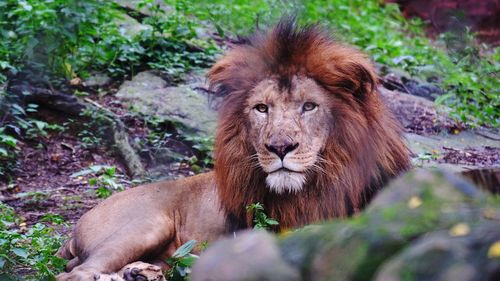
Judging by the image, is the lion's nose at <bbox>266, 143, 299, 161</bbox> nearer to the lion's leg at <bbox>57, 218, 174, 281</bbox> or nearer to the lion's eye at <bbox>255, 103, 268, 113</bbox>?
the lion's eye at <bbox>255, 103, 268, 113</bbox>

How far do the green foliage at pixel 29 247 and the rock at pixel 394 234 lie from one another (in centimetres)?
242

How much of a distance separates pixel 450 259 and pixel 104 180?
5316 millimetres

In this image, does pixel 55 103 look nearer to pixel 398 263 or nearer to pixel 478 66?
pixel 478 66

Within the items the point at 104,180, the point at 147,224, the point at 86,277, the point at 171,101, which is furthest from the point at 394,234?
the point at 171,101

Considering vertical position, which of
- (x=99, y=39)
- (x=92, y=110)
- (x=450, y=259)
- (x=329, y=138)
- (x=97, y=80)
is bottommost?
(x=97, y=80)

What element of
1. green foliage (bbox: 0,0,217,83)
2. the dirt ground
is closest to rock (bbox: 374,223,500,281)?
the dirt ground

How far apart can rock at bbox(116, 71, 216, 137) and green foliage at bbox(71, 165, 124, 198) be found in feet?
3.51

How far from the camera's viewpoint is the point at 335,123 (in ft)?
15.1

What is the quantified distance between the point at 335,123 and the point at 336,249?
2890 mm

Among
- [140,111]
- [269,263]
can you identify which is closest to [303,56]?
[269,263]

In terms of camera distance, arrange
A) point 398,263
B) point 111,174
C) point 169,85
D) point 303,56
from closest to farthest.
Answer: point 398,263 < point 303,56 < point 111,174 < point 169,85

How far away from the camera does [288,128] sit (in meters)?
Answer: 4.39

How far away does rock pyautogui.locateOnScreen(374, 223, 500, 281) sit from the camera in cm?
148

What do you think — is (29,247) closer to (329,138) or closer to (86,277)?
(86,277)
